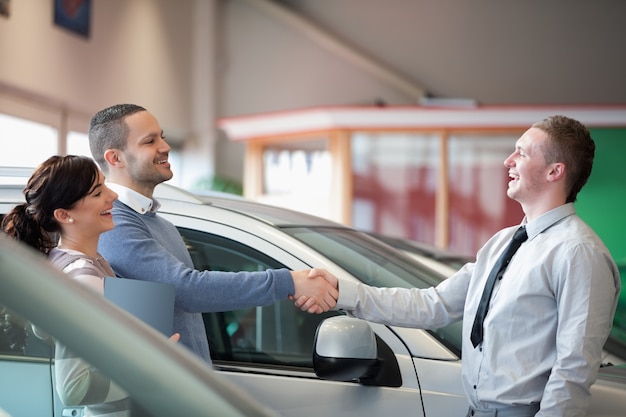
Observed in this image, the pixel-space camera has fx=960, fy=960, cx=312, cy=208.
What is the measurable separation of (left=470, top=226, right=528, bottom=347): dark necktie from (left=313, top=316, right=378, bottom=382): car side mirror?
0.25 metres

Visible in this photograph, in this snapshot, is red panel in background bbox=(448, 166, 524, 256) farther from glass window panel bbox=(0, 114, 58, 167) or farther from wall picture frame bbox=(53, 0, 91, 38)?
wall picture frame bbox=(53, 0, 91, 38)

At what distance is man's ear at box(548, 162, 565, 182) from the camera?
2.25 metres

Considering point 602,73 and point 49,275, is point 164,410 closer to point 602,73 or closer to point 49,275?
point 49,275

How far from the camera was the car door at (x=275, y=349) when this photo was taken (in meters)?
2.42

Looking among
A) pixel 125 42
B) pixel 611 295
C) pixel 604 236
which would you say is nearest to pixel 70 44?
pixel 125 42

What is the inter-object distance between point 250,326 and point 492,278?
0.91 meters

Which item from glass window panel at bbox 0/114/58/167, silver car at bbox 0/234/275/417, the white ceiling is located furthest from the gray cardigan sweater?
the white ceiling

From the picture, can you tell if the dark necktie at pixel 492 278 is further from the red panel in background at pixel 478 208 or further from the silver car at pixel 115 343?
the red panel in background at pixel 478 208

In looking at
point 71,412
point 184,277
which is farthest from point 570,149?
point 71,412

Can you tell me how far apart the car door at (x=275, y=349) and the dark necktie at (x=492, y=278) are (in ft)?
0.85

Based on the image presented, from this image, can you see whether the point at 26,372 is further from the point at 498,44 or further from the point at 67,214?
the point at 498,44

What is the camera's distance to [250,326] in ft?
9.56

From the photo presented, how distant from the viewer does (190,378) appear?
1.07m

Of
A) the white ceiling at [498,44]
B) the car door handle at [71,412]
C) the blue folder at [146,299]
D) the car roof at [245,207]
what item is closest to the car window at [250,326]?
the car roof at [245,207]
